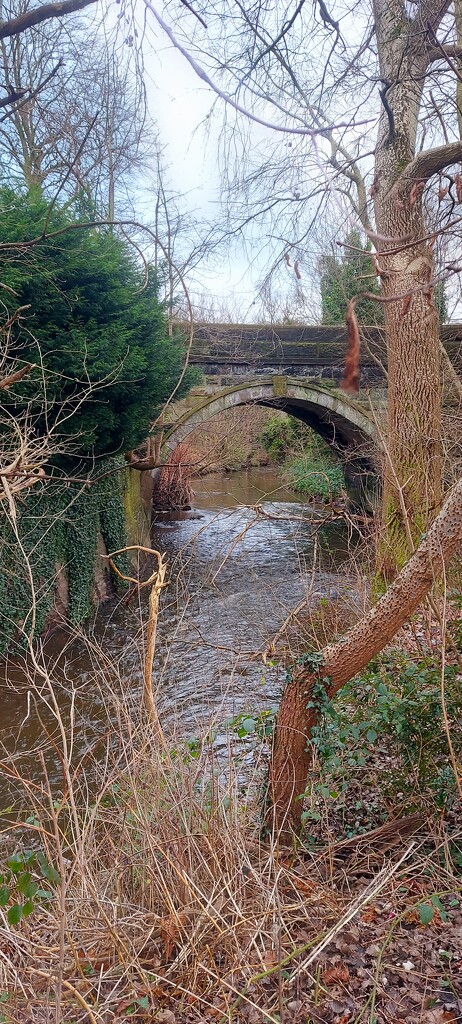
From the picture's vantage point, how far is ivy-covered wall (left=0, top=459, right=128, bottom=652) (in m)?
6.29

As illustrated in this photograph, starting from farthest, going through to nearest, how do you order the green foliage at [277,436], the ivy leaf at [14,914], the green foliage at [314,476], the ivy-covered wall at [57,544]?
1. the green foliage at [277,436]
2. the green foliage at [314,476]
3. the ivy-covered wall at [57,544]
4. the ivy leaf at [14,914]

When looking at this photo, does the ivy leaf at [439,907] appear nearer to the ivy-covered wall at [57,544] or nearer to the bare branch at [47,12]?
the bare branch at [47,12]

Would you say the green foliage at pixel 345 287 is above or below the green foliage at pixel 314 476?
above

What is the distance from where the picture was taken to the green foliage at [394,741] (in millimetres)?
2861

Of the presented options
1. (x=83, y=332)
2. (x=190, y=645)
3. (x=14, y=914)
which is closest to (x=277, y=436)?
(x=83, y=332)

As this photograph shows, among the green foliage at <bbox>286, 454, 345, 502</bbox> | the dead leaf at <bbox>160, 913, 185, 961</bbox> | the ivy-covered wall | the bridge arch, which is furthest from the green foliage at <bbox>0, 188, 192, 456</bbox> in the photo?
the green foliage at <bbox>286, 454, 345, 502</bbox>

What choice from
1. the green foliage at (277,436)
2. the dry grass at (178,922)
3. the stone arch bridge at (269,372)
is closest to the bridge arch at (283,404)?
the stone arch bridge at (269,372)

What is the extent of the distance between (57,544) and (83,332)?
98.5 inches

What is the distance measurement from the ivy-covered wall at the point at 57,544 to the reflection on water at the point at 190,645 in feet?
1.48

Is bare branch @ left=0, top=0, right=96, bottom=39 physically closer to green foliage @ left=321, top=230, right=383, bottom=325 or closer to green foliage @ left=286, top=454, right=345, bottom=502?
green foliage @ left=321, top=230, right=383, bottom=325

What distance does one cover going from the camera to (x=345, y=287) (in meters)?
9.14

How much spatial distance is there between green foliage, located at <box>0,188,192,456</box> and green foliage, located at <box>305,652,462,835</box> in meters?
3.65

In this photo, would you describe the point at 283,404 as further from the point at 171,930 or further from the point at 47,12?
the point at 171,930

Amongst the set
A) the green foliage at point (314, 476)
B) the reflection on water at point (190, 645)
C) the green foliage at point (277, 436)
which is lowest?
the reflection on water at point (190, 645)
